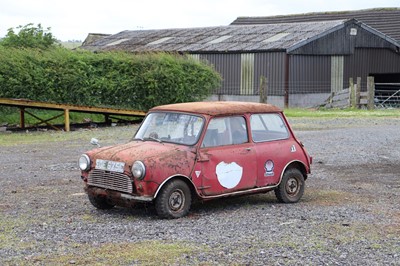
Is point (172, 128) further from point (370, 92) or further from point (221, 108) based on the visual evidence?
point (370, 92)

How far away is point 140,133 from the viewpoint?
435 inches

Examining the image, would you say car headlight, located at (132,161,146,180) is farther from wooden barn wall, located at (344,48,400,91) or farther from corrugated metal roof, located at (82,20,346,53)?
wooden barn wall, located at (344,48,400,91)

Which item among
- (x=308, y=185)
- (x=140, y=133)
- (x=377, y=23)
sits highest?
(x=377, y=23)

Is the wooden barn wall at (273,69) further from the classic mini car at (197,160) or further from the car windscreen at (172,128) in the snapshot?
the car windscreen at (172,128)

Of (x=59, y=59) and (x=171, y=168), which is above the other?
(x=59, y=59)

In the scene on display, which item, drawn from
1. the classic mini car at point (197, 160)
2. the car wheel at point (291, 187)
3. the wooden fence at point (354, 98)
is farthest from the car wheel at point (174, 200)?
the wooden fence at point (354, 98)

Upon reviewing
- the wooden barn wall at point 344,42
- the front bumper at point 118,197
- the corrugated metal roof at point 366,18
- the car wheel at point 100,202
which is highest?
the corrugated metal roof at point 366,18

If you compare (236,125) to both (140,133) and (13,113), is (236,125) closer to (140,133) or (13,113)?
(140,133)

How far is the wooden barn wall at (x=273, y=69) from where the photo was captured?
38.1 meters

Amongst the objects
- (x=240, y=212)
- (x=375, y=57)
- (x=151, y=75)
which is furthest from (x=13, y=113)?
(x=375, y=57)

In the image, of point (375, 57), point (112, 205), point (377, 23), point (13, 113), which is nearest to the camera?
point (112, 205)

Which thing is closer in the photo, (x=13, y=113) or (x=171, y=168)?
(x=171, y=168)

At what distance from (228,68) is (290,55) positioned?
395cm

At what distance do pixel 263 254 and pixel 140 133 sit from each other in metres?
3.88
